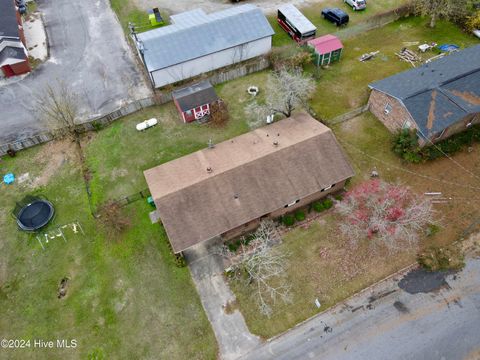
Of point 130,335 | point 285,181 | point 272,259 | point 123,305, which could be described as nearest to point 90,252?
point 123,305

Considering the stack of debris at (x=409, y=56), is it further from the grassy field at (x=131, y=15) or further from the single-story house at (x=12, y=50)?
the single-story house at (x=12, y=50)

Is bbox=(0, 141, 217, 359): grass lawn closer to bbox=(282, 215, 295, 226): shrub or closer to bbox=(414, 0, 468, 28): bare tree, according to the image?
bbox=(282, 215, 295, 226): shrub

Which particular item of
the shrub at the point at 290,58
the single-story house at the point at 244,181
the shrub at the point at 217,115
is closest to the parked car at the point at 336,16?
the shrub at the point at 290,58

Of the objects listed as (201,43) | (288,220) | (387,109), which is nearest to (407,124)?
(387,109)

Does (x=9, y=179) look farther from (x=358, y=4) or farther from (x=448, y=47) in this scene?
(x=448, y=47)

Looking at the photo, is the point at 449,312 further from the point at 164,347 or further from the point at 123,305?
the point at 123,305

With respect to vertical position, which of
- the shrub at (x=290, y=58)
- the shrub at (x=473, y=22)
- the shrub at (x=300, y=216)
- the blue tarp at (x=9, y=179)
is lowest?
the shrub at (x=300, y=216)

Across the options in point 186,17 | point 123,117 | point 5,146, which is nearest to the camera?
point 5,146
